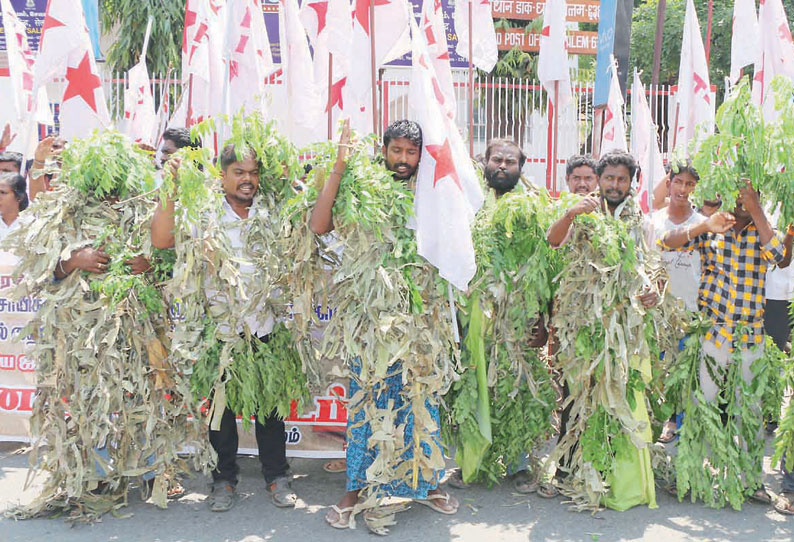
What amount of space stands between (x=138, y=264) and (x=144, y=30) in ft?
37.4

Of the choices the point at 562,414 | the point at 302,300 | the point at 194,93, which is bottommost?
the point at 562,414

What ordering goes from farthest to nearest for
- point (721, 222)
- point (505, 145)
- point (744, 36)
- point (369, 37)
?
point (744, 36)
point (505, 145)
point (369, 37)
point (721, 222)

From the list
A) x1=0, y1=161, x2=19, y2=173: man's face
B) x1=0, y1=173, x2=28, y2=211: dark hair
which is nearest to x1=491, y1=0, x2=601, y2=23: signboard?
x1=0, y1=161, x2=19, y2=173: man's face

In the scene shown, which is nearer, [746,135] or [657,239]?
[746,135]

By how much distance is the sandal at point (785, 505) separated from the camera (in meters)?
3.96

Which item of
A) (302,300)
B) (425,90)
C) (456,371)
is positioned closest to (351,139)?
(425,90)

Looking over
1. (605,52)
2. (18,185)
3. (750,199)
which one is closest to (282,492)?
(18,185)

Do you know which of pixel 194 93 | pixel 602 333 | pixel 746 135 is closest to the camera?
pixel 746 135

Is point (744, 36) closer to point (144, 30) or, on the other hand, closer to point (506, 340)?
point (506, 340)

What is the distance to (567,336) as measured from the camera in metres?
4.09

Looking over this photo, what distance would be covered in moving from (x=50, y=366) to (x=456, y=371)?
2.18 m

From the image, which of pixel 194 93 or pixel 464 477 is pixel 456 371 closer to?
pixel 464 477

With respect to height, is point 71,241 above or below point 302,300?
above

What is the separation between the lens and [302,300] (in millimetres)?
3941
